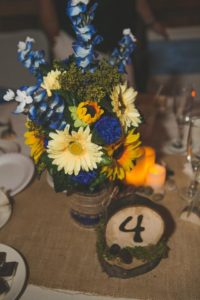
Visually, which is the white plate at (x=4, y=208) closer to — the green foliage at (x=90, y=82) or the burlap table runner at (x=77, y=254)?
the burlap table runner at (x=77, y=254)

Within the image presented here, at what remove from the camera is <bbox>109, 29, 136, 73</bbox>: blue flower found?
774 millimetres

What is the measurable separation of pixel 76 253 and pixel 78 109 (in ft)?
1.26

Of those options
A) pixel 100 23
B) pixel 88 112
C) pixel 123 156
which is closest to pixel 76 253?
pixel 123 156

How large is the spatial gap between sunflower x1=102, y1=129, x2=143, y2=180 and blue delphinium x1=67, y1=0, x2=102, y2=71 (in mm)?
184

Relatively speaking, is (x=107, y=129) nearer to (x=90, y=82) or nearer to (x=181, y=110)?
(x=90, y=82)

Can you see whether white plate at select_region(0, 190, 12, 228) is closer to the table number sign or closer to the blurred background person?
the table number sign

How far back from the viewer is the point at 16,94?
631 mm

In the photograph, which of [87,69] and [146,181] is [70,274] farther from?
[87,69]

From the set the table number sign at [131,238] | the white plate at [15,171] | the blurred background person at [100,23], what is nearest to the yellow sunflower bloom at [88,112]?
the table number sign at [131,238]

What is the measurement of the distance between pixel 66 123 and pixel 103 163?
0.39 feet

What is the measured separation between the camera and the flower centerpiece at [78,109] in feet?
2.14

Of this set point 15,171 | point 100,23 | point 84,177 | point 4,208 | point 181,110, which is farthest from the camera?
point 100,23

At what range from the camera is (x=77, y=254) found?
2.70 ft

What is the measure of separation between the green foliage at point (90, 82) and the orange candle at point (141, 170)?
337 mm
